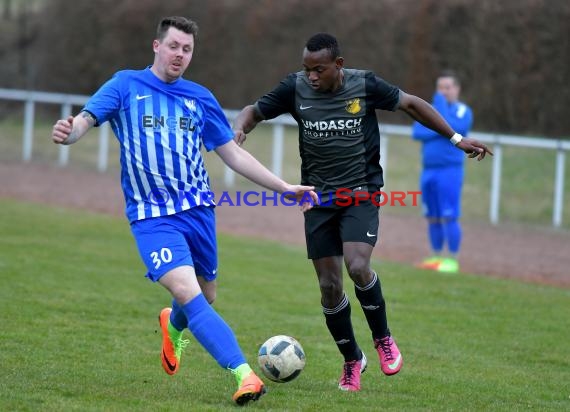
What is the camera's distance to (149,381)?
6598 millimetres

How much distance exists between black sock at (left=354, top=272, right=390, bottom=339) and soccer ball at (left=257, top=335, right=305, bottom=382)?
534 millimetres

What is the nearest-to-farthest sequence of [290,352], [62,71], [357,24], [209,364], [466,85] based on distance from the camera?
[290,352], [209,364], [466,85], [357,24], [62,71]

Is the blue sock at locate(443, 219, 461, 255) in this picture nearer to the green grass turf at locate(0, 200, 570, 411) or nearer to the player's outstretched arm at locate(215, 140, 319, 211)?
the green grass turf at locate(0, 200, 570, 411)

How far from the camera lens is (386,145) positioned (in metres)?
18.4

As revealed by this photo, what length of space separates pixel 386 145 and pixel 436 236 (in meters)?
5.68

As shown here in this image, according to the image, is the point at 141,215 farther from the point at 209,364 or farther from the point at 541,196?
the point at 541,196

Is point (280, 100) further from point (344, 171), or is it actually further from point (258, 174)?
point (258, 174)

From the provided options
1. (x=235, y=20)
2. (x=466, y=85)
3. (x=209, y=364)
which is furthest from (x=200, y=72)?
(x=209, y=364)

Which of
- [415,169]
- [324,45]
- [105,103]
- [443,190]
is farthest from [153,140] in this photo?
[415,169]

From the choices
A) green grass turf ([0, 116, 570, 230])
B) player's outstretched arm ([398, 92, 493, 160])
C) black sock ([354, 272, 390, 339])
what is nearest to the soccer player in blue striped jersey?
black sock ([354, 272, 390, 339])

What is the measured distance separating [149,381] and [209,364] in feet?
2.72

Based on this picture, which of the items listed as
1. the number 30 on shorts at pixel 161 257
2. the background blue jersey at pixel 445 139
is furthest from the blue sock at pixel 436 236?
the number 30 on shorts at pixel 161 257

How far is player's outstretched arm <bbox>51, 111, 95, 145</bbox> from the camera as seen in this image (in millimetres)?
5598

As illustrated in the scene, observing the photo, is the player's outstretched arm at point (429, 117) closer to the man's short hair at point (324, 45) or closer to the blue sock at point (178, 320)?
the man's short hair at point (324, 45)
